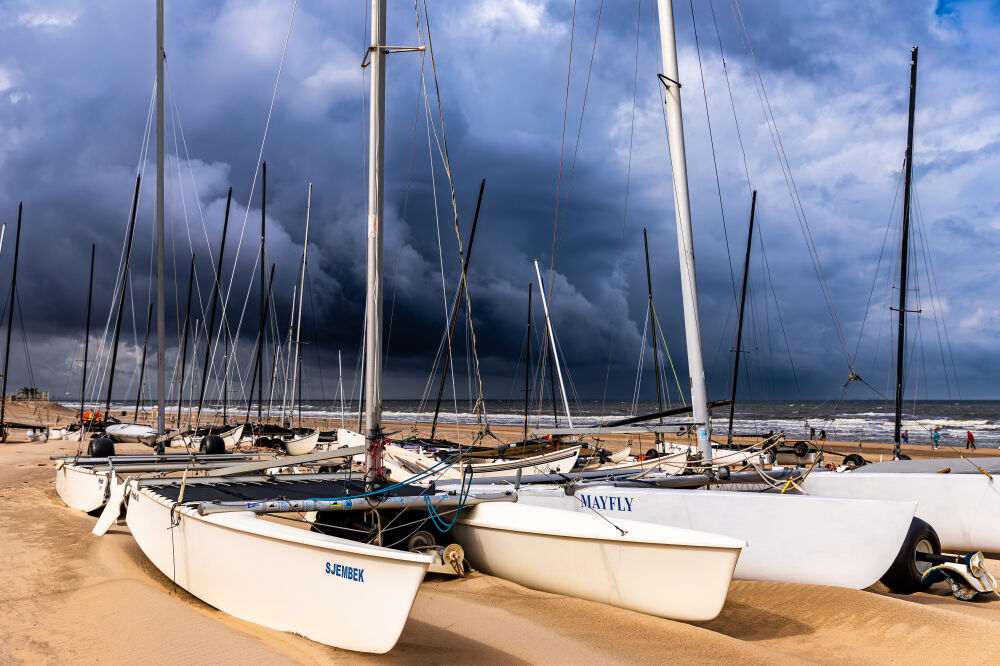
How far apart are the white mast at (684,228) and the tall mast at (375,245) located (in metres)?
5.01

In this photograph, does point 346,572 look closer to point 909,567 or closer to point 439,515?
point 439,515

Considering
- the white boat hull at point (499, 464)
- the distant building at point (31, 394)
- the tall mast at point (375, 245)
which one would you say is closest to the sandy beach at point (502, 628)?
the tall mast at point (375, 245)

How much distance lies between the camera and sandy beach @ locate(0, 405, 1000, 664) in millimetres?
4879

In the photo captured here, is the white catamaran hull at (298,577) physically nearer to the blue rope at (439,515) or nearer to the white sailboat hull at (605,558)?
the blue rope at (439,515)

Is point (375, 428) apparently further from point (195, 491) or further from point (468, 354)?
point (468, 354)

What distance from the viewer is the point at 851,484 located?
29.6ft

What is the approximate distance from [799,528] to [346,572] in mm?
4785

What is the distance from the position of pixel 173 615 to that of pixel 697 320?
26.5ft

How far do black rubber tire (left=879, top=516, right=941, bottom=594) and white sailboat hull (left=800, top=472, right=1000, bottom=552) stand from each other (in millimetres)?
1392

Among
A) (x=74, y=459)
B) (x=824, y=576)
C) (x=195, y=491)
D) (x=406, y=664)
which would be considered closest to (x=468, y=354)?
(x=74, y=459)

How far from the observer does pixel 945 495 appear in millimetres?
9039

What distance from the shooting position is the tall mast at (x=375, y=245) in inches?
288

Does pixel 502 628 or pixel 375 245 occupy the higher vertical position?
pixel 375 245

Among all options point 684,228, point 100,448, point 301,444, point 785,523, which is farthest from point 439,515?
point 301,444
